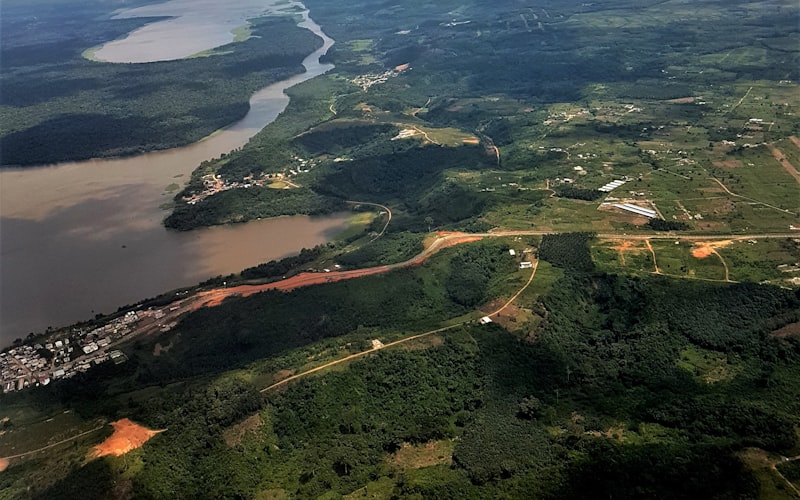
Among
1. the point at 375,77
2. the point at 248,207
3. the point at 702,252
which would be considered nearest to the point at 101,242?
the point at 248,207

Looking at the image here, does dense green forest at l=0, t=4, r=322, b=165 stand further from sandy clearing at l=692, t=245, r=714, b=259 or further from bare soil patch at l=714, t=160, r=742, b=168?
sandy clearing at l=692, t=245, r=714, b=259

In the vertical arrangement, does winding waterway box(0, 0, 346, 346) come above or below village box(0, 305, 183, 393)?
below

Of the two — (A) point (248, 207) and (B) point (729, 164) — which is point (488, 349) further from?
(B) point (729, 164)

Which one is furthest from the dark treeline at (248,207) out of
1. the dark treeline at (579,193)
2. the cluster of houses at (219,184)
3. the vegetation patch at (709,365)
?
the vegetation patch at (709,365)

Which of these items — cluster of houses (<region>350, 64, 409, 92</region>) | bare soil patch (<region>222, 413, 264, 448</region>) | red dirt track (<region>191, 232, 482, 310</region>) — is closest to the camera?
bare soil patch (<region>222, 413, 264, 448</region>)

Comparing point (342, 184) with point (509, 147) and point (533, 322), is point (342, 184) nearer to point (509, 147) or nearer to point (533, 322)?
point (509, 147)

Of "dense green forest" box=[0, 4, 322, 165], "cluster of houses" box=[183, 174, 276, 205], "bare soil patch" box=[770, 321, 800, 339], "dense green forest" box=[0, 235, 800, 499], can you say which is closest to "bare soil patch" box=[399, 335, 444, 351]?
"dense green forest" box=[0, 235, 800, 499]
